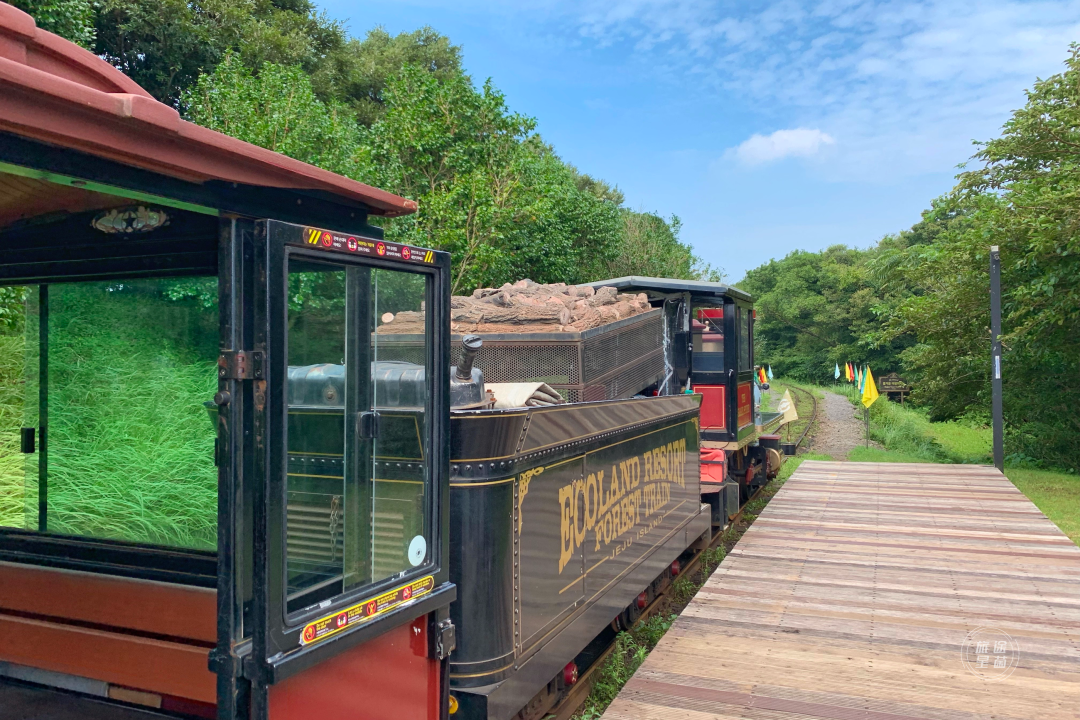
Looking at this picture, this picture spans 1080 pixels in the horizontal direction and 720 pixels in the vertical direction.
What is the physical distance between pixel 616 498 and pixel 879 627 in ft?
6.34

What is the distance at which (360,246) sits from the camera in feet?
7.61

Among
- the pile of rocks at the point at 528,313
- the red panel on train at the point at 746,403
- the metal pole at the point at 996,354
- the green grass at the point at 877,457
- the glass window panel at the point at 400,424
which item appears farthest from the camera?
the green grass at the point at 877,457

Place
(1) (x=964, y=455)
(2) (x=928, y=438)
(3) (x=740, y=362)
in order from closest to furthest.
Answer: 1. (3) (x=740, y=362)
2. (1) (x=964, y=455)
3. (2) (x=928, y=438)

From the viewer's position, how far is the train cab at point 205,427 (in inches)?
77.0

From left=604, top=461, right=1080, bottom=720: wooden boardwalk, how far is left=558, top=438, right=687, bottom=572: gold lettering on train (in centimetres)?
74

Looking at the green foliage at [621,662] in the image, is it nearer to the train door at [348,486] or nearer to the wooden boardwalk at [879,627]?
the wooden boardwalk at [879,627]

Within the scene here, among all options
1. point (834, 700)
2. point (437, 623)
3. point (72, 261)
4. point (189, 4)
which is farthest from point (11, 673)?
point (189, 4)

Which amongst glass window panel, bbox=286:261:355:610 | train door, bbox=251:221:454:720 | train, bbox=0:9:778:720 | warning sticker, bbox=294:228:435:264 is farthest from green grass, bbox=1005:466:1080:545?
glass window panel, bbox=286:261:355:610

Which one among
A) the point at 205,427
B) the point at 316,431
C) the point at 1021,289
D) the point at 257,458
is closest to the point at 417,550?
the point at 316,431

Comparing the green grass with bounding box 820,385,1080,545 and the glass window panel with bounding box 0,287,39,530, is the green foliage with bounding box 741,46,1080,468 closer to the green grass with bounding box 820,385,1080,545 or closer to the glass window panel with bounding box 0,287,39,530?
the green grass with bounding box 820,385,1080,545

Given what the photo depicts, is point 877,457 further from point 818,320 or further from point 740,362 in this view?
point 818,320

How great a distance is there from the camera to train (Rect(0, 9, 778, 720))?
2.04m

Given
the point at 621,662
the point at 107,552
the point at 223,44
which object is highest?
the point at 223,44

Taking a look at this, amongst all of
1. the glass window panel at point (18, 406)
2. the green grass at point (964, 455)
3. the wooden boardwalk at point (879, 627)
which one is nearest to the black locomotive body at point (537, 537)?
the wooden boardwalk at point (879, 627)
